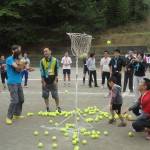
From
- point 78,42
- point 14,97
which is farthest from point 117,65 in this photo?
point 14,97

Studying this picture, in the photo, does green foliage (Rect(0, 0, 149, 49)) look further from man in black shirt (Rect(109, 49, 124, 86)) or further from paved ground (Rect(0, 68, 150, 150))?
paved ground (Rect(0, 68, 150, 150))

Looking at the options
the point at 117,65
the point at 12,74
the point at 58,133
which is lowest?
the point at 58,133

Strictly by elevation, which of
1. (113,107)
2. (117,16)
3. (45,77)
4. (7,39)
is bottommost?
(113,107)

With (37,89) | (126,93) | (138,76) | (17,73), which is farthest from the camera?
(37,89)

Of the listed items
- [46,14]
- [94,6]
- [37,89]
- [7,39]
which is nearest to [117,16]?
[94,6]

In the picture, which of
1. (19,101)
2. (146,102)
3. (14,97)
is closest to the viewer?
(146,102)

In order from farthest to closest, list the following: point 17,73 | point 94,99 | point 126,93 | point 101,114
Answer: point 126,93 < point 94,99 < point 101,114 < point 17,73

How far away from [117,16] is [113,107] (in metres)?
25.8

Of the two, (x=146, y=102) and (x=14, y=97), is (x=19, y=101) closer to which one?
(x=14, y=97)

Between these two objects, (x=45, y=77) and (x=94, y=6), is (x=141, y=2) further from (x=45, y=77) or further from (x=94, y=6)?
(x=45, y=77)

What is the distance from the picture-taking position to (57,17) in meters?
33.0

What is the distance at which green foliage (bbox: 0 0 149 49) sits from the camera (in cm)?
3047

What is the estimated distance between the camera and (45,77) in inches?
387

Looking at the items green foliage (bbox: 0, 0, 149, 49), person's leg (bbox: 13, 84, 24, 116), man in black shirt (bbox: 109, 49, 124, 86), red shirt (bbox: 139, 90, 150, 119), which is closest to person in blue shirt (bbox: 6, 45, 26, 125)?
person's leg (bbox: 13, 84, 24, 116)
